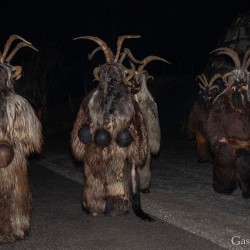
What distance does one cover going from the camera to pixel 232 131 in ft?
27.1

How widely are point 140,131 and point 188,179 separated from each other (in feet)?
12.4

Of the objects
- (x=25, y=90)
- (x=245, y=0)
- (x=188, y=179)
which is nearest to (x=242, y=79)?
(x=188, y=179)

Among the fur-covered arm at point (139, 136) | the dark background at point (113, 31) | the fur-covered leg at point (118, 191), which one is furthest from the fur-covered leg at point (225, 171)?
the dark background at point (113, 31)

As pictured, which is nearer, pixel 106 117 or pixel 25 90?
pixel 106 117

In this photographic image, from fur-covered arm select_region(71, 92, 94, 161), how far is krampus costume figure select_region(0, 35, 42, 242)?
3.92 feet

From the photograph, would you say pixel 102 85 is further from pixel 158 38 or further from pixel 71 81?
Answer: pixel 158 38

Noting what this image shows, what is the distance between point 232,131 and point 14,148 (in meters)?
3.95

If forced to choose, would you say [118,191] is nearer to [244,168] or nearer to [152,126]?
[152,126]

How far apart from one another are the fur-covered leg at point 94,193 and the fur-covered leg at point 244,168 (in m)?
2.66

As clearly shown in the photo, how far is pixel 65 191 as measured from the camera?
31.1 ft

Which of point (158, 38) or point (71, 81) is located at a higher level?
point (158, 38)

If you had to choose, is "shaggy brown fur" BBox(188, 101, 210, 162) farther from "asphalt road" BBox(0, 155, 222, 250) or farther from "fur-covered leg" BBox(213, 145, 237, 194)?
"asphalt road" BBox(0, 155, 222, 250)

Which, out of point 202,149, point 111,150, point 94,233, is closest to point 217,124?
point 111,150

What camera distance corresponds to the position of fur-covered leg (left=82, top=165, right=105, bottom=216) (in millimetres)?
7180
